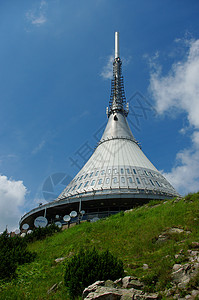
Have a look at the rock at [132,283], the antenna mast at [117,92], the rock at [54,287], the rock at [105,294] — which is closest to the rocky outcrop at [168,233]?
the rock at [132,283]

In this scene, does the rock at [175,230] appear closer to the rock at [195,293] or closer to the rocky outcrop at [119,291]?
the rocky outcrop at [119,291]

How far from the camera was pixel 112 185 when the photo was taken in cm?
2891

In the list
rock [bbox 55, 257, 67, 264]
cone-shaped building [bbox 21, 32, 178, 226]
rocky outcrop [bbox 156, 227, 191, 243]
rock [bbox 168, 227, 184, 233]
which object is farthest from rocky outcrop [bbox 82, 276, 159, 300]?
cone-shaped building [bbox 21, 32, 178, 226]

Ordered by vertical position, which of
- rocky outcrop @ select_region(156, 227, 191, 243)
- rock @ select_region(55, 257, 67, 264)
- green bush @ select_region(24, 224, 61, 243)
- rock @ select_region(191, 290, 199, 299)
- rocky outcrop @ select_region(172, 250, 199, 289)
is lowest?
rock @ select_region(191, 290, 199, 299)

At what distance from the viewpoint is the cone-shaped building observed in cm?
2770

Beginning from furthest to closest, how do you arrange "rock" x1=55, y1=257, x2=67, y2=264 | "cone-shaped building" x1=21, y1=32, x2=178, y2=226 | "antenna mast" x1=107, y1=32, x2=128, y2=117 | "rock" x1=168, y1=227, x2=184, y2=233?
1. "antenna mast" x1=107, y1=32, x2=128, y2=117
2. "cone-shaped building" x1=21, y1=32, x2=178, y2=226
3. "rock" x1=55, y1=257, x2=67, y2=264
4. "rock" x1=168, y1=227, x2=184, y2=233

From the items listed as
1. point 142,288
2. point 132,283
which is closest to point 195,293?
point 142,288

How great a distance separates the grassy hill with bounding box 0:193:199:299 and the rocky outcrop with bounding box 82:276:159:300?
0.46 meters

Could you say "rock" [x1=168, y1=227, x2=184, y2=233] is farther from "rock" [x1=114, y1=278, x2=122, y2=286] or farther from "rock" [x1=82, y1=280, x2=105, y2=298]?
"rock" [x1=82, y1=280, x2=105, y2=298]

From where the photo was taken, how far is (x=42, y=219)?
23344 mm

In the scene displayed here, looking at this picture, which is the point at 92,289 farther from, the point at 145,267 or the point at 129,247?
the point at 129,247

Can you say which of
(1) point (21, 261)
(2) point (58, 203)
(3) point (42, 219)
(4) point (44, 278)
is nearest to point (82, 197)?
(2) point (58, 203)

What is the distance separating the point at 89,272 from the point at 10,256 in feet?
19.5

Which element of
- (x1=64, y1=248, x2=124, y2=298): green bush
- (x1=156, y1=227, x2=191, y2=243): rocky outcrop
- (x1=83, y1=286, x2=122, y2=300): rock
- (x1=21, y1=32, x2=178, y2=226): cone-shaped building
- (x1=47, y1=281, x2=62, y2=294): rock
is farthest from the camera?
(x1=21, y1=32, x2=178, y2=226): cone-shaped building
